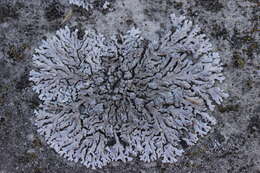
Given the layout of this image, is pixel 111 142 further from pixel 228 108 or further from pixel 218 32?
pixel 218 32

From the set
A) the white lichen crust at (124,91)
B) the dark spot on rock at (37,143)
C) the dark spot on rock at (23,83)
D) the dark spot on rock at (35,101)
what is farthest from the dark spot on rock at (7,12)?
the dark spot on rock at (37,143)

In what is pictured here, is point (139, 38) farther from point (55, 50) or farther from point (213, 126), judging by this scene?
point (213, 126)

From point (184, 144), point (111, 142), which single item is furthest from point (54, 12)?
point (184, 144)

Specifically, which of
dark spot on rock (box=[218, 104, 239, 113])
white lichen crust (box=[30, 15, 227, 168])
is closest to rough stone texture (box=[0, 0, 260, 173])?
dark spot on rock (box=[218, 104, 239, 113])

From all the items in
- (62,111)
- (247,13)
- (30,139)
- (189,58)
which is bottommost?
(30,139)

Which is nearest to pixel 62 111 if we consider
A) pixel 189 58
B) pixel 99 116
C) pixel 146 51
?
pixel 99 116

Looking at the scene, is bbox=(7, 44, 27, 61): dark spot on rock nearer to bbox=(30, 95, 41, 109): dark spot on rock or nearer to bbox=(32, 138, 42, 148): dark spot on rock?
bbox=(30, 95, 41, 109): dark spot on rock
